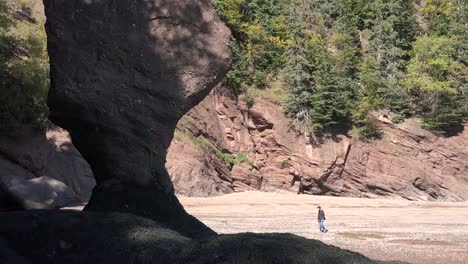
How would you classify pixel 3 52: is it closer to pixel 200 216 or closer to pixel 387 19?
pixel 200 216

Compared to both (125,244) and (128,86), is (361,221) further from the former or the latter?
(125,244)

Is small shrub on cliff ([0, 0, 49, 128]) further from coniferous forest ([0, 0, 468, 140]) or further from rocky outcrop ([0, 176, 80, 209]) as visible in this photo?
coniferous forest ([0, 0, 468, 140])

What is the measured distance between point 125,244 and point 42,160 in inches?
748

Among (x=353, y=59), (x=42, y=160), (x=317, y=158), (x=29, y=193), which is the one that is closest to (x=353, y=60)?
(x=353, y=59)

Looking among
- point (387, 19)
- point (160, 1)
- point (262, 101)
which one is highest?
point (387, 19)

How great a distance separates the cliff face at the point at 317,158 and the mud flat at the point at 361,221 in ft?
10.9

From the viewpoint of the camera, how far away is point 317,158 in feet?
129

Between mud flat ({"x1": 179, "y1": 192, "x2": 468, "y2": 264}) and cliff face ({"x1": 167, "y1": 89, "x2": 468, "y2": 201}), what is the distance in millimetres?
3337

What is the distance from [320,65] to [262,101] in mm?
5032

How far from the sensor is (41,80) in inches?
969

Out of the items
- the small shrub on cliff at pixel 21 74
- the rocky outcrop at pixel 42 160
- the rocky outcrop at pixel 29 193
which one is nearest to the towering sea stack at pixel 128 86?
the rocky outcrop at pixel 29 193

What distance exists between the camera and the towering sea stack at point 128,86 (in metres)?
7.06

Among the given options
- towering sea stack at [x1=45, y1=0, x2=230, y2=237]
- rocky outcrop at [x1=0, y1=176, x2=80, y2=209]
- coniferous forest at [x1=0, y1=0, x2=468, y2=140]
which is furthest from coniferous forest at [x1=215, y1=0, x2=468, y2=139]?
towering sea stack at [x1=45, y1=0, x2=230, y2=237]

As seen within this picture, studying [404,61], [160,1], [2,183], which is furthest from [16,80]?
[404,61]
